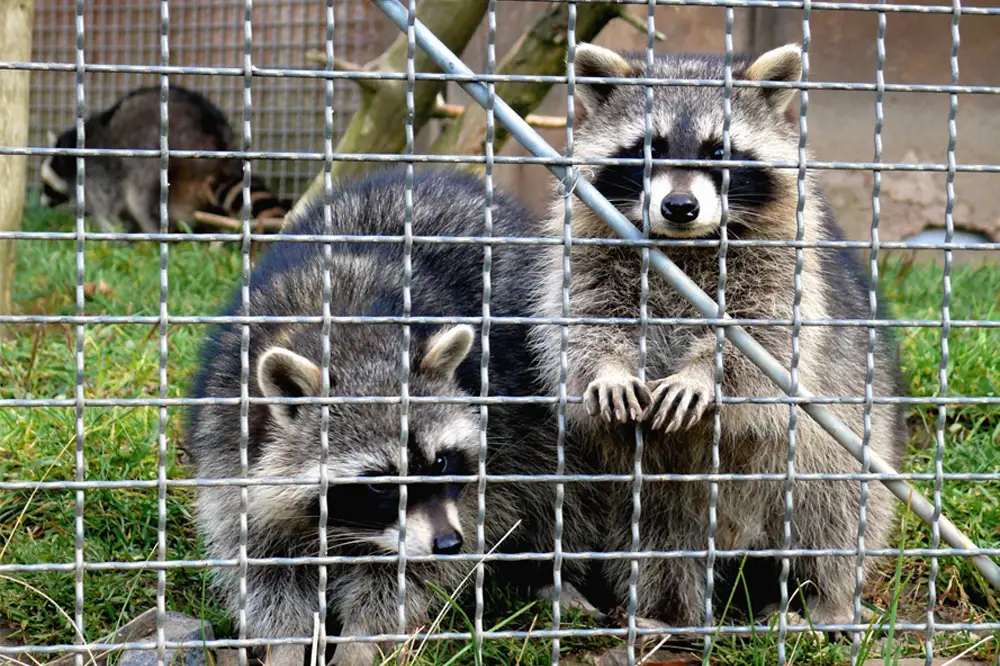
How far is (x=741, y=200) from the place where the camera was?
3.35 meters

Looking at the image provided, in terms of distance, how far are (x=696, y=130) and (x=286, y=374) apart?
4.47 feet

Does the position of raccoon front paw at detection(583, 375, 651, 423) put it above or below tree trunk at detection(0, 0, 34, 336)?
below

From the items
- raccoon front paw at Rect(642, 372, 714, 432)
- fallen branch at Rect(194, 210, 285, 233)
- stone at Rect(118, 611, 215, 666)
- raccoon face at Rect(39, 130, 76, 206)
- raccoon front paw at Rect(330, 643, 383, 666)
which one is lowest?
raccoon front paw at Rect(330, 643, 383, 666)

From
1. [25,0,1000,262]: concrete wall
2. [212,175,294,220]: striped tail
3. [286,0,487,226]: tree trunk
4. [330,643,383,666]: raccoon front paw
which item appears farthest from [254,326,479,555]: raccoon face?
[212,175,294,220]: striped tail

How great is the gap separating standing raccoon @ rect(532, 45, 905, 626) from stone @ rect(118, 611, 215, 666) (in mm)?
1196

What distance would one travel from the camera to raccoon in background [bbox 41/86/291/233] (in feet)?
28.9

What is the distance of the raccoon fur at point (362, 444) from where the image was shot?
3.11 meters

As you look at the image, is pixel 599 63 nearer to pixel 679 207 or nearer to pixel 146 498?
pixel 679 207

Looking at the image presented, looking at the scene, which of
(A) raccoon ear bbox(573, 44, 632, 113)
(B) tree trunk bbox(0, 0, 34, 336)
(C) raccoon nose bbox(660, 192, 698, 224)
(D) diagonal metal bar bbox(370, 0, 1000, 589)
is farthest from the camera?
(B) tree trunk bbox(0, 0, 34, 336)

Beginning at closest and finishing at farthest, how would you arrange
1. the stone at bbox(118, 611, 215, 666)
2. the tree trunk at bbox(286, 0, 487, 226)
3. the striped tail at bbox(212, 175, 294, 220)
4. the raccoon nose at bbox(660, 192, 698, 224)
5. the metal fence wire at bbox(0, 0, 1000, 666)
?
1. the metal fence wire at bbox(0, 0, 1000, 666)
2. the stone at bbox(118, 611, 215, 666)
3. the raccoon nose at bbox(660, 192, 698, 224)
4. the tree trunk at bbox(286, 0, 487, 226)
5. the striped tail at bbox(212, 175, 294, 220)

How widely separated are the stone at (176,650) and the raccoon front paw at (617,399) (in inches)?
44.0

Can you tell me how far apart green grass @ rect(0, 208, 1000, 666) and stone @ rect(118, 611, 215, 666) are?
0.15m

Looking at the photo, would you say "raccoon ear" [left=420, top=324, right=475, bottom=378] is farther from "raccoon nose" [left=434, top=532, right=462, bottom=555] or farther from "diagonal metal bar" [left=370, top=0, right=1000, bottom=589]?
"diagonal metal bar" [left=370, top=0, right=1000, bottom=589]

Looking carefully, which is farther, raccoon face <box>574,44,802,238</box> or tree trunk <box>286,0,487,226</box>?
tree trunk <box>286,0,487,226</box>
